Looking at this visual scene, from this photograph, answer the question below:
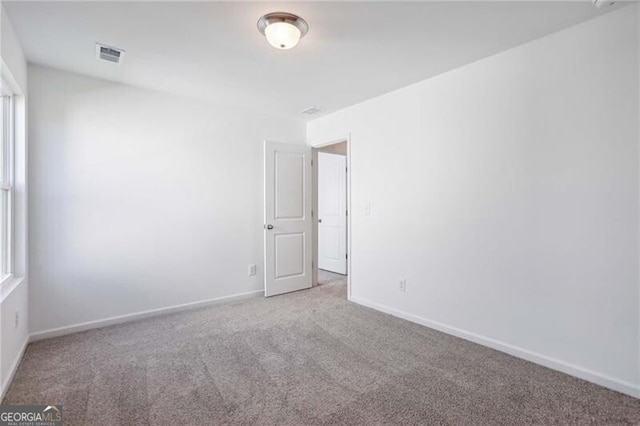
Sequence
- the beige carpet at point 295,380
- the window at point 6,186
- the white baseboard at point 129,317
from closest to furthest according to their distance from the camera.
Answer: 1. the beige carpet at point 295,380
2. the window at point 6,186
3. the white baseboard at point 129,317

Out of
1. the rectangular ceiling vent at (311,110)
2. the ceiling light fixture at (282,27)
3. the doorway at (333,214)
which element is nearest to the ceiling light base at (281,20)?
the ceiling light fixture at (282,27)

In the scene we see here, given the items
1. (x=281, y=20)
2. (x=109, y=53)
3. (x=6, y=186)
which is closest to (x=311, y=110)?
(x=281, y=20)

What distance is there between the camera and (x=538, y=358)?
2299 mm

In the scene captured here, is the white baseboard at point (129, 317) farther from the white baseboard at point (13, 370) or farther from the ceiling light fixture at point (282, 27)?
the ceiling light fixture at point (282, 27)

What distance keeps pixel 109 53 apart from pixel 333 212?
12.9 ft

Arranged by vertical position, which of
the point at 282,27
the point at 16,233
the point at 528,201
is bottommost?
the point at 16,233

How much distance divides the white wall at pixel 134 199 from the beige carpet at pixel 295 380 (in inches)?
17.3

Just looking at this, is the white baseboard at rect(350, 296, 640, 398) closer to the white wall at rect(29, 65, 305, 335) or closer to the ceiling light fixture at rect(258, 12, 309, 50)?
the white wall at rect(29, 65, 305, 335)

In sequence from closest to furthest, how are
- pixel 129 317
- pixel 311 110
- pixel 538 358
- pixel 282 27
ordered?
pixel 282 27 → pixel 538 358 → pixel 129 317 → pixel 311 110

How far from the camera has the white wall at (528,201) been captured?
1.96 metres

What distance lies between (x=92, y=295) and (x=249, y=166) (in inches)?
82.5

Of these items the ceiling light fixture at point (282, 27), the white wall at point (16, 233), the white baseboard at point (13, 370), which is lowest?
the white baseboard at point (13, 370)

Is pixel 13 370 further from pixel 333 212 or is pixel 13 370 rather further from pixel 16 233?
pixel 333 212

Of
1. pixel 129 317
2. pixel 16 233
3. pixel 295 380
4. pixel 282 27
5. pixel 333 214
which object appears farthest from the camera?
pixel 333 214
